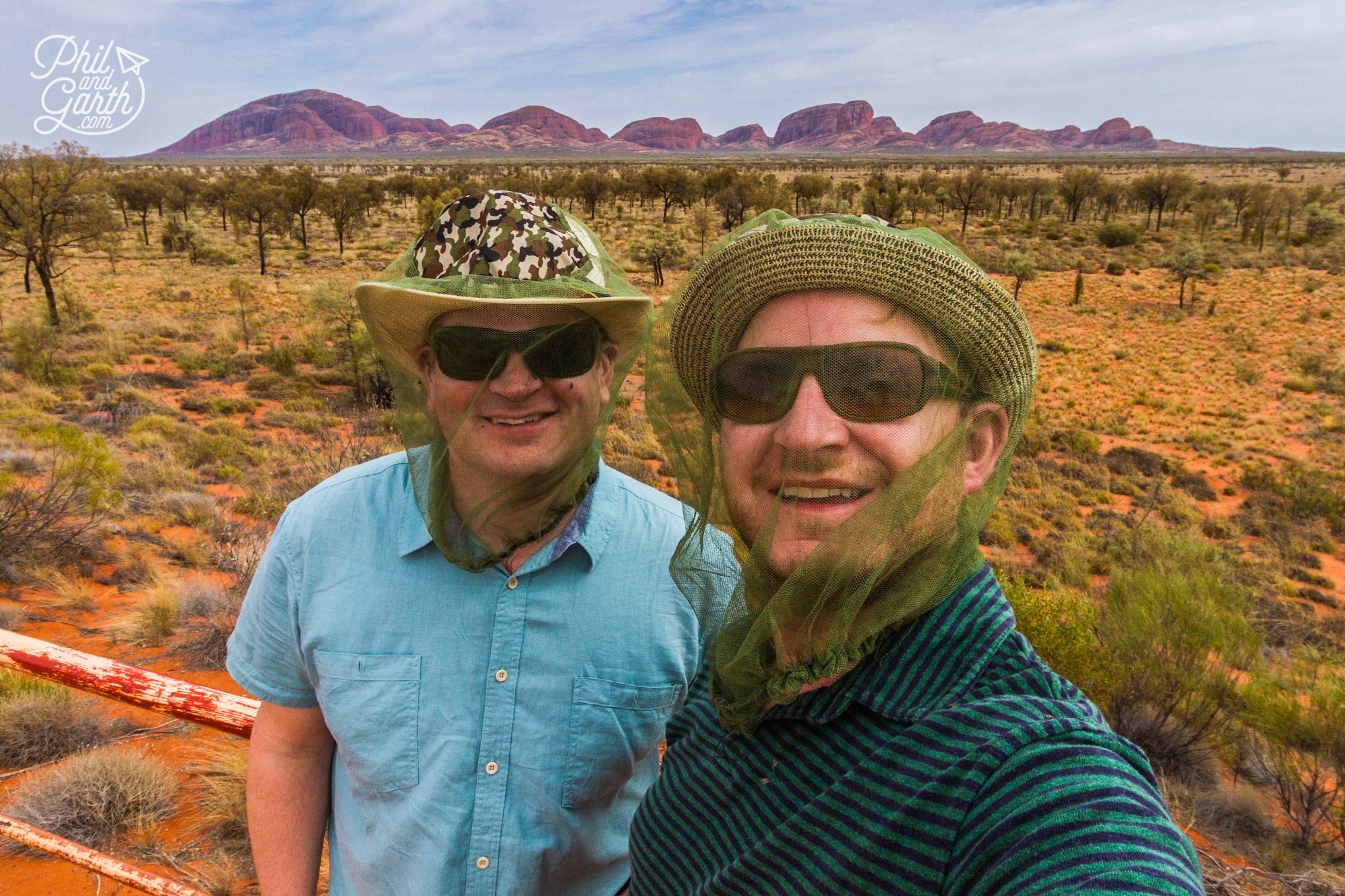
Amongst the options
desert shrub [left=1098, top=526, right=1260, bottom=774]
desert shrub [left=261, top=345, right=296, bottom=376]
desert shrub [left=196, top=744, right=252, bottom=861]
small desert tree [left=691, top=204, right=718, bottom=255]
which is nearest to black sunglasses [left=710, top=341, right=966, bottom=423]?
desert shrub [left=196, top=744, right=252, bottom=861]

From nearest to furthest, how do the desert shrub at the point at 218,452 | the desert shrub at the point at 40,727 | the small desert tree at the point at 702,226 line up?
the desert shrub at the point at 40,727 → the desert shrub at the point at 218,452 → the small desert tree at the point at 702,226

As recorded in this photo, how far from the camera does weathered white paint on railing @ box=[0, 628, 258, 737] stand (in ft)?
6.90

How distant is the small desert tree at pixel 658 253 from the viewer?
1029 inches

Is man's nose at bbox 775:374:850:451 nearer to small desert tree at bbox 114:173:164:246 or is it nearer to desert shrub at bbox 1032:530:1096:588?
desert shrub at bbox 1032:530:1096:588

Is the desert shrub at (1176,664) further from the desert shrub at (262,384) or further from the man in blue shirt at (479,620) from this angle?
the desert shrub at (262,384)

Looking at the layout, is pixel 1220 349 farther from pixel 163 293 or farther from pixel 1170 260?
pixel 163 293

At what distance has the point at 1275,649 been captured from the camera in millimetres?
7586

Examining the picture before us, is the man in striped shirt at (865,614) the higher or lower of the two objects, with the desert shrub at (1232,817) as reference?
higher

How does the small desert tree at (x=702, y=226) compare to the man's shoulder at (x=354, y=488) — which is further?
the small desert tree at (x=702, y=226)

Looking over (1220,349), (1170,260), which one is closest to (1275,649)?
(1220,349)

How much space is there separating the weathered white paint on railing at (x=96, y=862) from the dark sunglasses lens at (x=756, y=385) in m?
2.12

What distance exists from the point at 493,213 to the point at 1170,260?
118 ft

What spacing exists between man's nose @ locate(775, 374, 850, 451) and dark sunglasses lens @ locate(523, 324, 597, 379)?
689 millimetres

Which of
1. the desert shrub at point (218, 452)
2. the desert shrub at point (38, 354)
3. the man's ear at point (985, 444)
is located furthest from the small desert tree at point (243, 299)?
the man's ear at point (985, 444)
